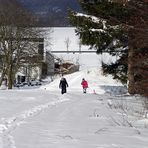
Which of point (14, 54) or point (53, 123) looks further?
point (14, 54)

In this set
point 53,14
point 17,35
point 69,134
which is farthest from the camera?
point 53,14

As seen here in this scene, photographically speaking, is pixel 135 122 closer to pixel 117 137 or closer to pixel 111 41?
pixel 117 137

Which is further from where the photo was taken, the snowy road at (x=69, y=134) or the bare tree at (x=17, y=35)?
the bare tree at (x=17, y=35)

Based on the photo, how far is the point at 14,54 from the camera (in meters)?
51.5

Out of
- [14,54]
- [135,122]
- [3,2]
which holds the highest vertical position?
[3,2]

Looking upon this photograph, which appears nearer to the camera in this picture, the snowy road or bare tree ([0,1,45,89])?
the snowy road

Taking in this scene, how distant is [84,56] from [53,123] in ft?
268

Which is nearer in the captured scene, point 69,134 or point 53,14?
point 69,134

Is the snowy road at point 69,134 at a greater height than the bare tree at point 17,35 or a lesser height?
lesser

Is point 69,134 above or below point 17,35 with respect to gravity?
below

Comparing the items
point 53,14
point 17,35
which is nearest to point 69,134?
point 17,35

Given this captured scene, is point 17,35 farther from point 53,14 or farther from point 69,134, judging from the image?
point 53,14

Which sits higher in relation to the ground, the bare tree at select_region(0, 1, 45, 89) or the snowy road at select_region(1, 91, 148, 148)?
the bare tree at select_region(0, 1, 45, 89)

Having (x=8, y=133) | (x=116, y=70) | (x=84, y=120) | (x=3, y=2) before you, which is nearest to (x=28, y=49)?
(x=3, y=2)
